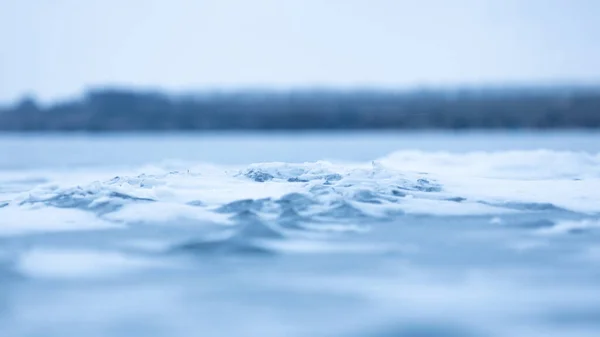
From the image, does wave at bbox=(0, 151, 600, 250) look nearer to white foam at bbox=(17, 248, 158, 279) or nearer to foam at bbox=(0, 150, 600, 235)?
foam at bbox=(0, 150, 600, 235)

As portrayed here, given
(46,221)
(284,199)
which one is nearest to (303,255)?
(284,199)

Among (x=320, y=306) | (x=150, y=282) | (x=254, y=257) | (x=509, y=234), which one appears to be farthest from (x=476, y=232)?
(x=150, y=282)

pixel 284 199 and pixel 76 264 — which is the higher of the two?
pixel 284 199

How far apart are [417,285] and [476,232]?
1430 millimetres

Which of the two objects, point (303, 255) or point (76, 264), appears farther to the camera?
point (303, 255)

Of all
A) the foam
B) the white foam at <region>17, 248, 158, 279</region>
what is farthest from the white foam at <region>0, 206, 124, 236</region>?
the white foam at <region>17, 248, 158, 279</region>

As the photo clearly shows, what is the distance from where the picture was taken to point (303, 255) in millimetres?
4395

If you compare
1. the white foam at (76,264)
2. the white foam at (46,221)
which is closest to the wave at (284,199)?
the white foam at (46,221)

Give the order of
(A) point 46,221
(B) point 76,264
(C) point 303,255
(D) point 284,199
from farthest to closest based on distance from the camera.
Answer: (D) point 284,199 → (A) point 46,221 → (C) point 303,255 → (B) point 76,264

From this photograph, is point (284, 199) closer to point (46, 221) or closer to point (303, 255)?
point (303, 255)

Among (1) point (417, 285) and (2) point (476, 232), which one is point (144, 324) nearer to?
(1) point (417, 285)

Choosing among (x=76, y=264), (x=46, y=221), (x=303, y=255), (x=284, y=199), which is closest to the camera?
(x=76, y=264)

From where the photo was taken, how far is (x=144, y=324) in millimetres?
3195

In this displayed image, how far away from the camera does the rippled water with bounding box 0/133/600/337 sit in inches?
128
